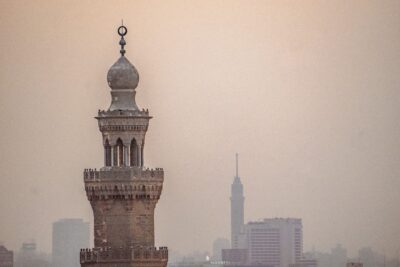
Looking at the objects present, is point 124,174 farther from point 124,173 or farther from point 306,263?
point 306,263

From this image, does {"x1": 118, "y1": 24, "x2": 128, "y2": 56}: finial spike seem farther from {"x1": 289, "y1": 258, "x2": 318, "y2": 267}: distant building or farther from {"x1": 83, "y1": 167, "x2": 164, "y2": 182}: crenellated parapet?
{"x1": 289, "y1": 258, "x2": 318, "y2": 267}: distant building

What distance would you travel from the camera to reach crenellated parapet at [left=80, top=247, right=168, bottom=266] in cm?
6462

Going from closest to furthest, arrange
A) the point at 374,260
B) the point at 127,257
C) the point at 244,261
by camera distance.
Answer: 1. the point at 127,257
2. the point at 374,260
3. the point at 244,261

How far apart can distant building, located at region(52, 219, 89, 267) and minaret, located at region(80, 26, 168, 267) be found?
119 feet

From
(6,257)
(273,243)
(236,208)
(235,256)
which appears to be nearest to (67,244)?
(6,257)

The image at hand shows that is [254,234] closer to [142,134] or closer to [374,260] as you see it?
[374,260]

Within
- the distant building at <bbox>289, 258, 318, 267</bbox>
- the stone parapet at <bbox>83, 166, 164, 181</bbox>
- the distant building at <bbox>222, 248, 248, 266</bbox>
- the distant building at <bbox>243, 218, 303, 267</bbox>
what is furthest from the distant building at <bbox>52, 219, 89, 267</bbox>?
the distant building at <bbox>222, 248, 248, 266</bbox>

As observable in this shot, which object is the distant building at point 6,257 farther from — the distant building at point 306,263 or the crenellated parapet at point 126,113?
the distant building at point 306,263

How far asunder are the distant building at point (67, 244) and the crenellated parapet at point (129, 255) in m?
36.8

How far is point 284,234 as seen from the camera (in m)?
176

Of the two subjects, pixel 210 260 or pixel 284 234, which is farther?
pixel 284 234

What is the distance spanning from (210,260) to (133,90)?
85754 mm

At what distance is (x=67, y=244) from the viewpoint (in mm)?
110250

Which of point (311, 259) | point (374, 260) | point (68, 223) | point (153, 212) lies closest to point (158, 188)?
point (153, 212)
